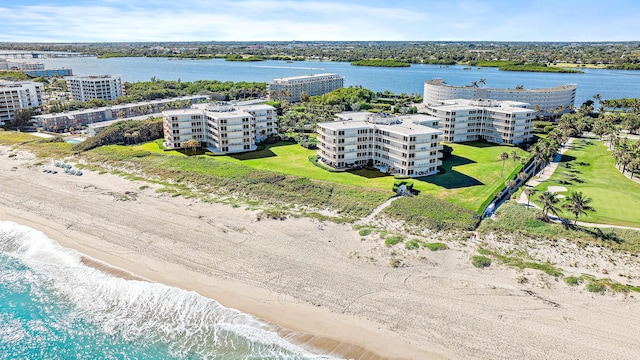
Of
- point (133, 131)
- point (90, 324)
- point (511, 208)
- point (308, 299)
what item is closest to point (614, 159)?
point (511, 208)

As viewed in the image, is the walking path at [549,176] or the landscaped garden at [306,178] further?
the landscaped garden at [306,178]

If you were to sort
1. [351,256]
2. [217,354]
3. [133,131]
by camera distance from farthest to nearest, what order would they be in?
1. [133,131]
2. [351,256]
3. [217,354]

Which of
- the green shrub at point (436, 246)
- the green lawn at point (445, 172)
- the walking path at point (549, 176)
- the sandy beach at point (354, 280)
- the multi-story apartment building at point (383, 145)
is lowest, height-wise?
the sandy beach at point (354, 280)

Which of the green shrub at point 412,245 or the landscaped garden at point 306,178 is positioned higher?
the landscaped garden at point 306,178

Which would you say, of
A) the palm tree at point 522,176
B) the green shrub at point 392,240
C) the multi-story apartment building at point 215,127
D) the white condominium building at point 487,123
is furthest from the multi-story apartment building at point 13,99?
the palm tree at point 522,176

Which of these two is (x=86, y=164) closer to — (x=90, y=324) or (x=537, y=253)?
(x=90, y=324)

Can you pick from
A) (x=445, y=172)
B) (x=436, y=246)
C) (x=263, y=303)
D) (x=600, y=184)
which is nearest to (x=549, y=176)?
(x=600, y=184)

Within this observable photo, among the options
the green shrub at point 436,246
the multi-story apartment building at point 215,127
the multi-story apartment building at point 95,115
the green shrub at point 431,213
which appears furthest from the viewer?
the multi-story apartment building at point 95,115

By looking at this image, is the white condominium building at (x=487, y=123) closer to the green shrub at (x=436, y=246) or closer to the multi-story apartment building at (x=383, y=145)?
the multi-story apartment building at (x=383, y=145)
